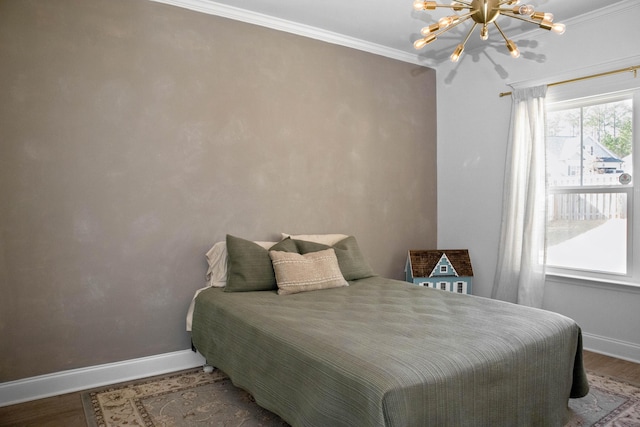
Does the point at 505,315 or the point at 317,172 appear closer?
the point at 505,315

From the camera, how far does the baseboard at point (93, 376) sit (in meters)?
2.74

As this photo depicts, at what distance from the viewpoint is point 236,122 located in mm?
3543

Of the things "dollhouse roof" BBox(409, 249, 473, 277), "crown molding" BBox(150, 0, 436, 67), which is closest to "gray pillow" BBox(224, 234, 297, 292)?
"dollhouse roof" BBox(409, 249, 473, 277)

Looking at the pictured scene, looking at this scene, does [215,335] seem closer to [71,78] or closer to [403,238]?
[71,78]

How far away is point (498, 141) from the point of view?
4285 millimetres

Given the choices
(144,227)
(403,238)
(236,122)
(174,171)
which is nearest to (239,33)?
(236,122)

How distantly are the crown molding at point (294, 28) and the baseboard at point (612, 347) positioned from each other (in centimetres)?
304

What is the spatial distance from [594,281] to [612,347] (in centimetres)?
51

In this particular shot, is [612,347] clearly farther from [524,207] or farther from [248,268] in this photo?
[248,268]

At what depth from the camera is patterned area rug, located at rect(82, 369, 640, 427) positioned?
246 centimetres

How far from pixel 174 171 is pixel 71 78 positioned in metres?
0.87

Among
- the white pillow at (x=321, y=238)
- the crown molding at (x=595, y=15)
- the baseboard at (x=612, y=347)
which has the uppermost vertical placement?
the crown molding at (x=595, y=15)

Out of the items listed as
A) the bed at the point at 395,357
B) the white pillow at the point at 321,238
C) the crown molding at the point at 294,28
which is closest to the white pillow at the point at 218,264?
the bed at the point at 395,357

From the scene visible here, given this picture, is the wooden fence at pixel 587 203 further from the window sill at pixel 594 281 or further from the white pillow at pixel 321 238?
the white pillow at pixel 321 238
